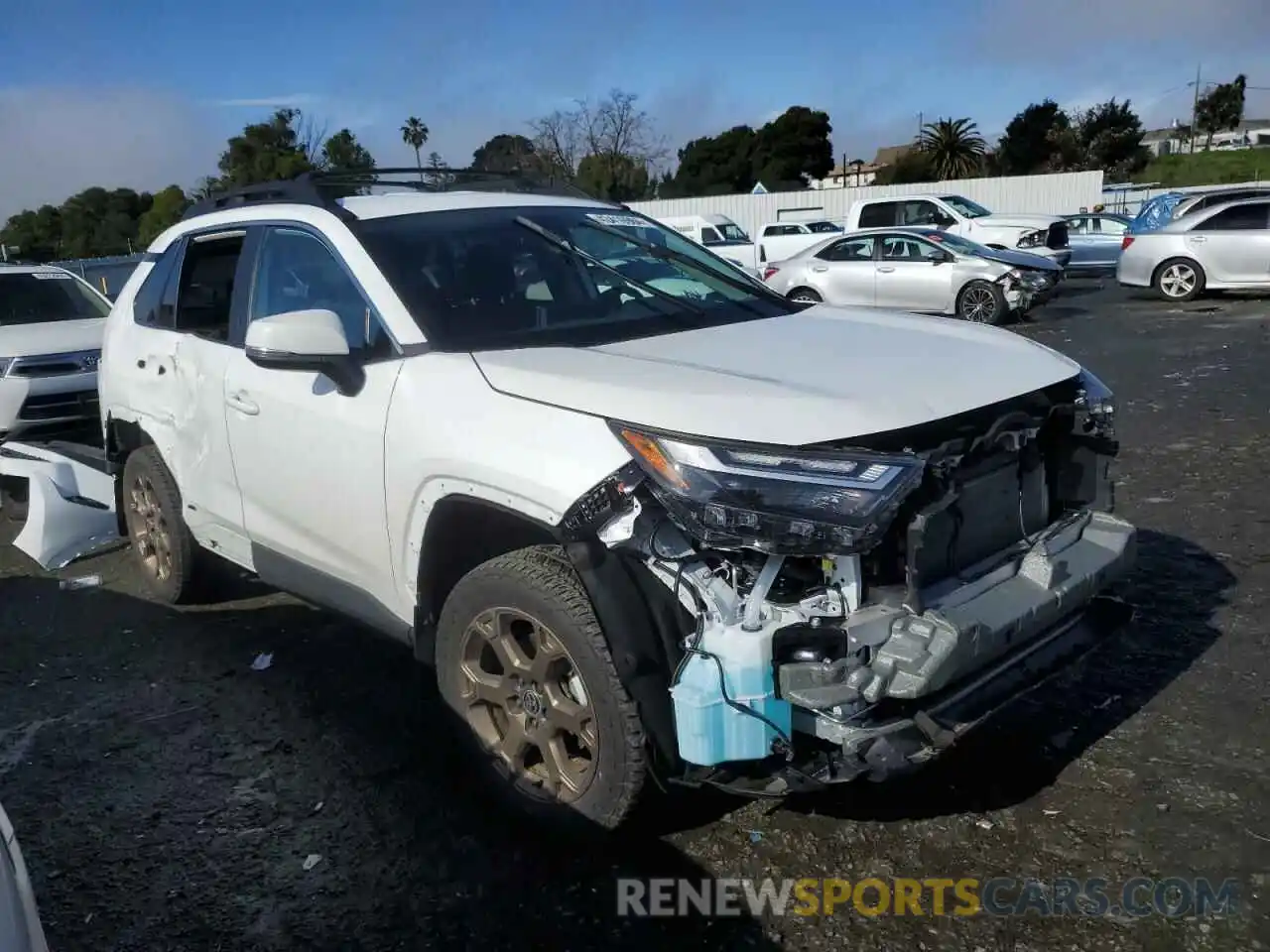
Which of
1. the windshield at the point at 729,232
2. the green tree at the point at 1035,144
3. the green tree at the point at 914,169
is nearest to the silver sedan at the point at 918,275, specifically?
the windshield at the point at 729,232

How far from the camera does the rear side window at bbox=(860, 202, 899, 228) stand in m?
22.4

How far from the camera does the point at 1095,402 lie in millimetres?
3301

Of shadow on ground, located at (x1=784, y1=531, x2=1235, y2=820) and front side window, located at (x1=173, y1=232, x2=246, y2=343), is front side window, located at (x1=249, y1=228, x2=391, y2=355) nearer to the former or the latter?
front side window, located at (x1=173, y1=232, x2=246, y2=343)

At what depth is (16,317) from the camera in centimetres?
858

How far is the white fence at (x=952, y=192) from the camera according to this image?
3584 centimetres

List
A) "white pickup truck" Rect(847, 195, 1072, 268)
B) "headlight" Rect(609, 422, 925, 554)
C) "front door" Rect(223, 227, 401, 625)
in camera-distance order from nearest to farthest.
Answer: "headlight" Rect(609, 422, 925, 554) < "front door" Rect(223, 227, 401, 625) < "white pickup truck" Rect(847, 195, 1072, 268)

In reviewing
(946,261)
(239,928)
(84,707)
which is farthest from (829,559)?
(946,261)

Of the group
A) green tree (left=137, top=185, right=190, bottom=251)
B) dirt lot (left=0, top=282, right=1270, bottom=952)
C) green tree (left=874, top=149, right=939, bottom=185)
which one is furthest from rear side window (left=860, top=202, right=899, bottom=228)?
green tree (left=874, top=149, right=939, bottom=185)

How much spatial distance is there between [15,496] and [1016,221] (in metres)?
19.3

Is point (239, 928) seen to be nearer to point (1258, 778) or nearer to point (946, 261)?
point (1258, 778)

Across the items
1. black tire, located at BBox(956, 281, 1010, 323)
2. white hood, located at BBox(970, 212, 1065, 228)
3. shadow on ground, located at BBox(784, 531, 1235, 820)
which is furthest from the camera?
white hood, located at BBox(970, 212, 1065, 228)

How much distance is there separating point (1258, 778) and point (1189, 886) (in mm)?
674

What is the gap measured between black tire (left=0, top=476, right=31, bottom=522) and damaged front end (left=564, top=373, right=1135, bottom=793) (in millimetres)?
5374

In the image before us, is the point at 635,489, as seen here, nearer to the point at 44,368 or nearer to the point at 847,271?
the point at 44,368
